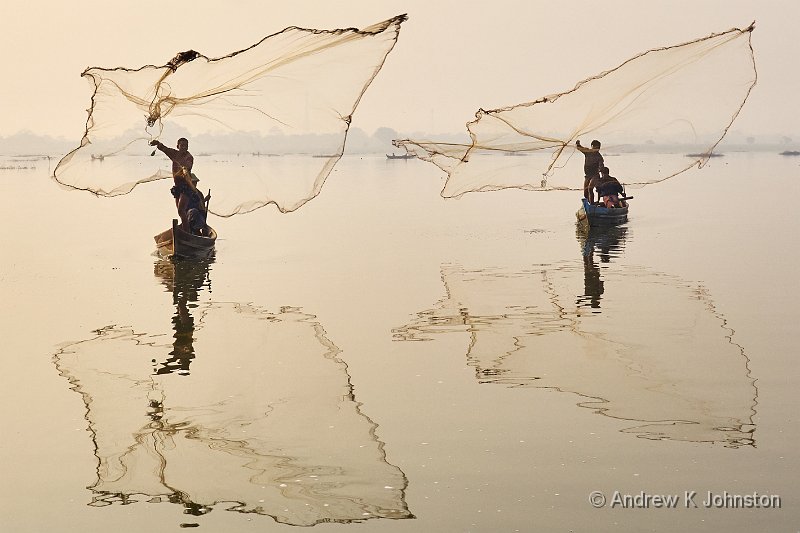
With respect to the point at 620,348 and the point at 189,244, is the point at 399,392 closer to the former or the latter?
the point at 620,348

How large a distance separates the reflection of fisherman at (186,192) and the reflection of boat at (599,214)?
9629 mm

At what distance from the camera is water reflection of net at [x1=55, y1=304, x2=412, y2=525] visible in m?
7.68

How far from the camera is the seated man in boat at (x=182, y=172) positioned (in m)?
20.2

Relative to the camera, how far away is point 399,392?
34.6ft

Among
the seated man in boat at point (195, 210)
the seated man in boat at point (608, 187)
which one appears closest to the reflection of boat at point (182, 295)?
the seated man in boat at point (195, 210)

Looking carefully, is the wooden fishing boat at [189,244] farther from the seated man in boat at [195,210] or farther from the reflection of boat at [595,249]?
the reflection of boat at [595,249]

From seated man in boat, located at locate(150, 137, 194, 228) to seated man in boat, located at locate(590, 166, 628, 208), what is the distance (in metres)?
10.2

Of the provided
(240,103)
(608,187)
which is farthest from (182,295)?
(608,187)

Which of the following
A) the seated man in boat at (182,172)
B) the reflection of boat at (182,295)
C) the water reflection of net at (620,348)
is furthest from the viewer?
the seated man in boat at (182,172)

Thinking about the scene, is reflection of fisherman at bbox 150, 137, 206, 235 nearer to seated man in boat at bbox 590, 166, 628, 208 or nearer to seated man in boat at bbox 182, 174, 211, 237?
seated man in boat at bbox 182, 174, 211, 237

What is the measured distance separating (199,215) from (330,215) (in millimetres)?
15836

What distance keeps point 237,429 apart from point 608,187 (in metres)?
19.2

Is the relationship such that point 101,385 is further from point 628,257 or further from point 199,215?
point 628,257

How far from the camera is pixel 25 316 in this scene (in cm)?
1534
